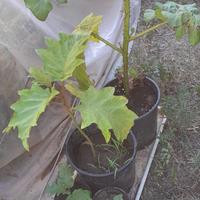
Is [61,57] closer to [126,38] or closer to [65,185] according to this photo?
[126,38]

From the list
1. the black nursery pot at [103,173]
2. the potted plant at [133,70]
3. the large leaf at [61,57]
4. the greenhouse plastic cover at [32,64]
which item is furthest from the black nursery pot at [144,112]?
the large leaf at [61,57]

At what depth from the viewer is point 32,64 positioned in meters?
1.84

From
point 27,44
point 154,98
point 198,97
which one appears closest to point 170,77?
point 198,97

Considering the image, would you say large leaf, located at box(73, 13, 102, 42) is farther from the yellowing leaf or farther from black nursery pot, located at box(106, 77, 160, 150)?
black nursery pot, located at box(106, 77, 160, 150)

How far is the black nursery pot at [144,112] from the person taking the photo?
1.89m

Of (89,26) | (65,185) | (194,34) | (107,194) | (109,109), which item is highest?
(89,26)

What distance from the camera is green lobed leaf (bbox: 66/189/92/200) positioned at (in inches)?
66.9

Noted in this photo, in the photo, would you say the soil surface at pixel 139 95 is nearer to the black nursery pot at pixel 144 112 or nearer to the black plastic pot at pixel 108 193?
the black nursery pot at pixel 144 112

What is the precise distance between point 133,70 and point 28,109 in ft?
2.42

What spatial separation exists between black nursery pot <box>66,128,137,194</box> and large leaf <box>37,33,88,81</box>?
466 mm

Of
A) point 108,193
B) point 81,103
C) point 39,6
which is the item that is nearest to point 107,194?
point 108,193

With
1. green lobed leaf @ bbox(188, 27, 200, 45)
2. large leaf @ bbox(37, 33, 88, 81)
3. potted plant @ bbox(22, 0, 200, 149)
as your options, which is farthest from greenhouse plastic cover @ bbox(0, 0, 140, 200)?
green lobed leaf @ bbox(188, 27, 200, 45)

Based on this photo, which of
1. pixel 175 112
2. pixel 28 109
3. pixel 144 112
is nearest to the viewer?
pixel 28 109

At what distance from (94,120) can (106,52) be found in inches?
35.2
